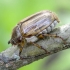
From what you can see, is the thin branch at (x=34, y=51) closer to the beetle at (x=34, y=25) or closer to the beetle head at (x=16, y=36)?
the beetle at (x=34, y=25)

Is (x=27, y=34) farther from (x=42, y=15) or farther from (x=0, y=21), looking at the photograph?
(x=0, y=21)

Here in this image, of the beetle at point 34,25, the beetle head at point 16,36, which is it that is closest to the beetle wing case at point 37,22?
the beetle at point 34,25

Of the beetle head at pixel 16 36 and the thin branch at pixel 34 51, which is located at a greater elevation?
the beetle head at pixel 16 36

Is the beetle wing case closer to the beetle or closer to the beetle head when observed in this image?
the beetle

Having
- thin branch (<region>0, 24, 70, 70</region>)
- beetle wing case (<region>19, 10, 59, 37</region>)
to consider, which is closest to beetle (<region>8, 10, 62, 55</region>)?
beetle wing case (<region>19, 10, 59, 37</region>)

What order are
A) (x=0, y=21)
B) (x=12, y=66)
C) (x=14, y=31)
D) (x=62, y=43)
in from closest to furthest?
1. (x=62, y=43)
2. (x=12, y=66)
3. (x=14, y=31)
4. (x=0, y=21)

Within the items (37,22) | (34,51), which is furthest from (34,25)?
(34,51)

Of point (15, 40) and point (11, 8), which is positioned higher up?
point (11, 8)

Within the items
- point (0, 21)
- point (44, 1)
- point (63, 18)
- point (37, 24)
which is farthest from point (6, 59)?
point (63, 18)

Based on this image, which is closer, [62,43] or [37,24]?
[62,43]
